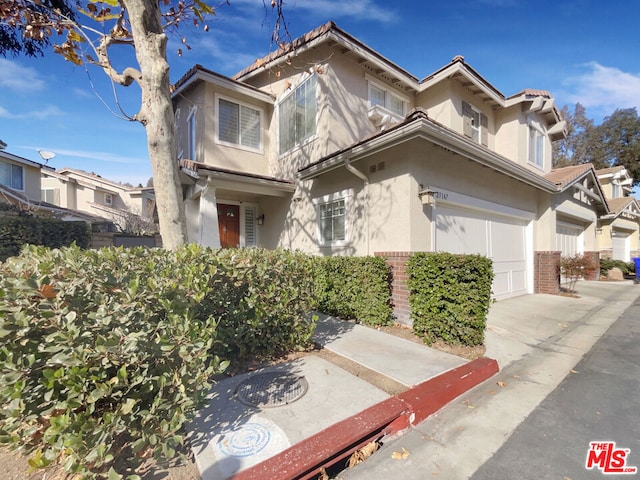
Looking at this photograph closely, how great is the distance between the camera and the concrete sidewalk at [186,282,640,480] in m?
2.22

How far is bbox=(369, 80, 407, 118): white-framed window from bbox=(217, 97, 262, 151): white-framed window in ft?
12.5

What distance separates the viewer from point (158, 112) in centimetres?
419

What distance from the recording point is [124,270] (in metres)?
2.59

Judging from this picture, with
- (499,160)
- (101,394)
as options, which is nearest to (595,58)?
(499,160)

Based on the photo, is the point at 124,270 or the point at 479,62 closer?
the point at 124,270

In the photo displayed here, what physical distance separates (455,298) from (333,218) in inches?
158

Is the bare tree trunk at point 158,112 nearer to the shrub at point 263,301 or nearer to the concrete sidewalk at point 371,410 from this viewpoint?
the shrub at point 263,301

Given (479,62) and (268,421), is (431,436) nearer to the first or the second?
(268,421)

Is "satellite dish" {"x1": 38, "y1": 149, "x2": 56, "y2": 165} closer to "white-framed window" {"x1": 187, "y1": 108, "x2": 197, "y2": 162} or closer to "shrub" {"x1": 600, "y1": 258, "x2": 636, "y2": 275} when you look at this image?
"white-framed window" {"x1": 187, "y1": 108, "x2": 197, "y2": 162}

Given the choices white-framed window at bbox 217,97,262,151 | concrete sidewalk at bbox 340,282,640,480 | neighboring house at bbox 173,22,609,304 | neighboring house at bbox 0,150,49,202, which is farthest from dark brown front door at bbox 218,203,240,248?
neighboring house at bbox 0,150,49,202

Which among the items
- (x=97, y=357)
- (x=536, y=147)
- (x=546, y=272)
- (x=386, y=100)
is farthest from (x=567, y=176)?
(x=97, y=357)

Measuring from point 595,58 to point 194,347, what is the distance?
12804 mm

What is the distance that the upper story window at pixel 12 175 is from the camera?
1499cm

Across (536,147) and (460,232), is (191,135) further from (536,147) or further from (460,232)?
(536,147)
